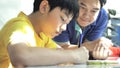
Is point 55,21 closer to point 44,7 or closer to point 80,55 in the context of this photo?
point 44,7

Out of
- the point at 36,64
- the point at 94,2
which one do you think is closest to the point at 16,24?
the point at 36,64

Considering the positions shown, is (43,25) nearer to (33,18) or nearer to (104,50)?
(33,18)

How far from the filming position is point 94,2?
1389mm

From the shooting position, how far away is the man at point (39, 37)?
0.64 metres

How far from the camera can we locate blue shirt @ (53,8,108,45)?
4.79ft

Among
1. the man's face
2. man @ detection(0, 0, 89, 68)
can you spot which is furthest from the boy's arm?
the man's face

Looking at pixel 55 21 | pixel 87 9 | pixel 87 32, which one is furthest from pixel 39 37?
pixel 87 32

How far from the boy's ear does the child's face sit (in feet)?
0.06

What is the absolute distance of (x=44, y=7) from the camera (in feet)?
3.18

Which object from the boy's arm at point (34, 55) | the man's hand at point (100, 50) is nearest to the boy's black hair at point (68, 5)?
the man's hand at point (100, 50)

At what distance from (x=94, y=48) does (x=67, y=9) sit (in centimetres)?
18

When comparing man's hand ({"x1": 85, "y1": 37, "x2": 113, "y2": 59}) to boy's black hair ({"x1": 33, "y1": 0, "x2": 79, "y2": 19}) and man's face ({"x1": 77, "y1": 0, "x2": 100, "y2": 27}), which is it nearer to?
boy's black hair ({"x1": 33, "y1": 0, "x2": 79, "y2": 19})

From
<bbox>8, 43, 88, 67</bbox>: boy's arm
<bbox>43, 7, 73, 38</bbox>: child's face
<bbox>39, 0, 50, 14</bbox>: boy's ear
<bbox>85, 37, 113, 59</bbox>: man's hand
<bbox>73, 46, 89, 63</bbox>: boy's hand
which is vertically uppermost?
<bbox>39, 0, 50, 14</bbox>: boy's ear

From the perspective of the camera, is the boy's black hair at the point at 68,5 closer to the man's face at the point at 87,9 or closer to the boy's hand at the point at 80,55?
the boy's hand at the point at 80,55
